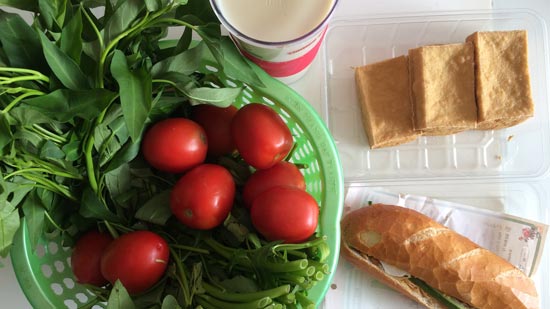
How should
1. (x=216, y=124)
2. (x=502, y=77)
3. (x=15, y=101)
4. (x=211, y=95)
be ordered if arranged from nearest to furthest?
(x=15, y=101) → (x=211, y=95) → (x=216, y=124) → (x=502, y=77)

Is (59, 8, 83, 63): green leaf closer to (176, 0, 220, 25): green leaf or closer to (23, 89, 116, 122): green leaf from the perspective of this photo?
(23, 89, 116, 122): green leaf

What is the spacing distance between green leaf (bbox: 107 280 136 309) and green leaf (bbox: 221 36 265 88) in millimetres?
275

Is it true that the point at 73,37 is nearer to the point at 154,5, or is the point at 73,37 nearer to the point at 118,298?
the point at 154,5

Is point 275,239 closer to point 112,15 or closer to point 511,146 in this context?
point 112,15

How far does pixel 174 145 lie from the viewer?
0.61 meters

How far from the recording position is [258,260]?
22.0 inches

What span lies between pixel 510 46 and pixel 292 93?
397 mm

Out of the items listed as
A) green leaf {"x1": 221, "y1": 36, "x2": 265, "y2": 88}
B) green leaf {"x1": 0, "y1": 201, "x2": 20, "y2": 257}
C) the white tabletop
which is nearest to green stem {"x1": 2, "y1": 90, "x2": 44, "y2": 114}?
green leaf {"x1": 0, "y1": 201, "x2": 20, "y2": 257}

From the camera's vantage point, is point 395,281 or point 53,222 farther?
point 395,281

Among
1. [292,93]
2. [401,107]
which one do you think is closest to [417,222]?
[401,107]

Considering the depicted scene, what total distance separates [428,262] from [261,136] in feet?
1.14

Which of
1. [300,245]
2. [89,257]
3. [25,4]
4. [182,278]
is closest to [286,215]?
[300,245]

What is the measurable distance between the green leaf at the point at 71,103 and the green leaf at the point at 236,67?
5.9 inches

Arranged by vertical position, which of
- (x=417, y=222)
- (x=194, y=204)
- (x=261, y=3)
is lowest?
(x=417, y=222)
